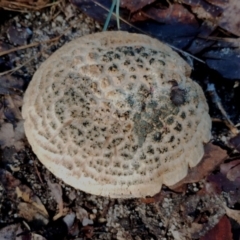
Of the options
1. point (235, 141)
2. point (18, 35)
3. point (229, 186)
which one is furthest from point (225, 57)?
point (18, 35)

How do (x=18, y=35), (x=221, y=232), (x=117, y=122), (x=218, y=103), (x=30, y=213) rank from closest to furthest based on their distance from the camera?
(x=117, y=122)
(x=221, y=232)
(x=30, y=213)
(x=218, y=103)
(x=18, y=35)

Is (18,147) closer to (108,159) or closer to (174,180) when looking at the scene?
(108,159)

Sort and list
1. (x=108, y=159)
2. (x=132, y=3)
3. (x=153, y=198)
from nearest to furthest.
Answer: (x=108, y=159) → (x=153, y=198) → (x=132, y=3)

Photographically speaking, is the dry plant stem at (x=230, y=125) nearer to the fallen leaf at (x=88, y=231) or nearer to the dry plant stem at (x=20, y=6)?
the fallen leaf at (x=88, y=231)

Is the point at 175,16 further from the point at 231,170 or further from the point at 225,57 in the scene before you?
the point at 231,170

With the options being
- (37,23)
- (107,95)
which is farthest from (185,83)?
(37,23)

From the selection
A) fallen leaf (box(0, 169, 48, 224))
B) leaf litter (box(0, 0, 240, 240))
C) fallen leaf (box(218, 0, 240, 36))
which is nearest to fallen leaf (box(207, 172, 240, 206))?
leaf litter (box(0, 0, 240, 240))

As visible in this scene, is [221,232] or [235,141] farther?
[235,141]
